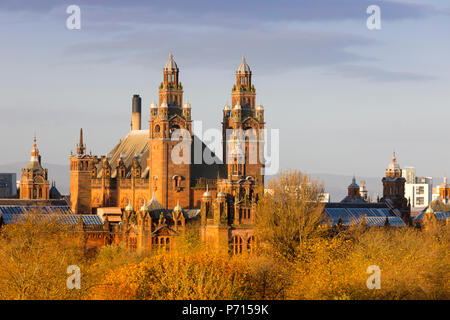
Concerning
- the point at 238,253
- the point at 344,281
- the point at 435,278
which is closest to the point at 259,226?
the point at 238,253

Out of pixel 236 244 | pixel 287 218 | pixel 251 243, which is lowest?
pixel 236 244

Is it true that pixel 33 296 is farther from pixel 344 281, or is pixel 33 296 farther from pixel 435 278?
pixel 435 278

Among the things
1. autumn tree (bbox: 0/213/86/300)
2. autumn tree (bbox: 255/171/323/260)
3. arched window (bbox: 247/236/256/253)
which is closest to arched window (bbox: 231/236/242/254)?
arched window (bbox: 247/236/256/253)

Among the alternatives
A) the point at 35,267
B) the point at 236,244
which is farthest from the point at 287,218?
the point at 35,267

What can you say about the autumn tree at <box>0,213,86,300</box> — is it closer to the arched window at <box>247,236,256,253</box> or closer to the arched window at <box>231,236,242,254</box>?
the arched window at <box>231,236,242,254</box>

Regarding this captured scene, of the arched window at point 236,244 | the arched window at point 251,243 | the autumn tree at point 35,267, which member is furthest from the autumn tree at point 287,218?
the autumn tree at point 35,267

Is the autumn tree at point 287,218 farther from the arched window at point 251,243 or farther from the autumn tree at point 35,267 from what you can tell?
the autumn tree at point 35,267

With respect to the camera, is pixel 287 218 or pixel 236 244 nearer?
pixel 287 218

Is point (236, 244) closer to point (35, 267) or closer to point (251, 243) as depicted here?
point (251, 243)

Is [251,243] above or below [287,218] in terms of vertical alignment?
below

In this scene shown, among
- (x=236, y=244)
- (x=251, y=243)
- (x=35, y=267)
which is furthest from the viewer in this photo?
(x=236, y=244)

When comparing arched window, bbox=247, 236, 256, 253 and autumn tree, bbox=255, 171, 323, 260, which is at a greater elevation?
autumn tree, bbox=255, 171, 323, 260

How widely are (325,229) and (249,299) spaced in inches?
2351

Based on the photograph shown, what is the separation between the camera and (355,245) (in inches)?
6929
